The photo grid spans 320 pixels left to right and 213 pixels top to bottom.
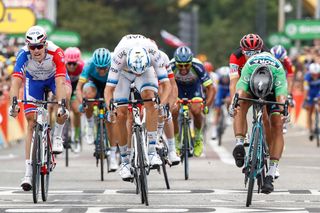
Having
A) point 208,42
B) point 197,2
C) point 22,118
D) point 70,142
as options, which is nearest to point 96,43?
point 208,42

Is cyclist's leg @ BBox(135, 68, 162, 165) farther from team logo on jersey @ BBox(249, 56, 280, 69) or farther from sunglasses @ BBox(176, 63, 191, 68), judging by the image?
sunglasses @ BBox(176, 63, 191, 68)

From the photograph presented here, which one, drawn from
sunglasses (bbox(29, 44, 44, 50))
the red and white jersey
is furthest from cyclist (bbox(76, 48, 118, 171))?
sunglasses (bbox(29, 44, 44, 50))

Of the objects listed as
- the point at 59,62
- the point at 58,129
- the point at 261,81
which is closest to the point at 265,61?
the point at 261,81

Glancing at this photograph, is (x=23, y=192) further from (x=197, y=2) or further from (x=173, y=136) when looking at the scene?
(x=197, y=2)

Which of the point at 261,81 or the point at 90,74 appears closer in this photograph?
the point at 261,81

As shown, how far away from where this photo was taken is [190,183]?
1747 centimetres

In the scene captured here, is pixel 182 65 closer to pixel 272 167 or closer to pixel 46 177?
pixel 46 177

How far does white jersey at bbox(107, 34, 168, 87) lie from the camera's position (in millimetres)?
14977

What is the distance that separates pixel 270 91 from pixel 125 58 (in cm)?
185

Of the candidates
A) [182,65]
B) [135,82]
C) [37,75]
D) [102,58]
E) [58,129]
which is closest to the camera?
[135,82]

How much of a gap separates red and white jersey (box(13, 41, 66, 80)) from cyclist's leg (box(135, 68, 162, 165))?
0.89 meters

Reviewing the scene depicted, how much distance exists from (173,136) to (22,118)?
1423 centimetres

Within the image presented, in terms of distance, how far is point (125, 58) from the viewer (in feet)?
49.6

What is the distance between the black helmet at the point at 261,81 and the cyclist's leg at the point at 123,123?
171 cm
